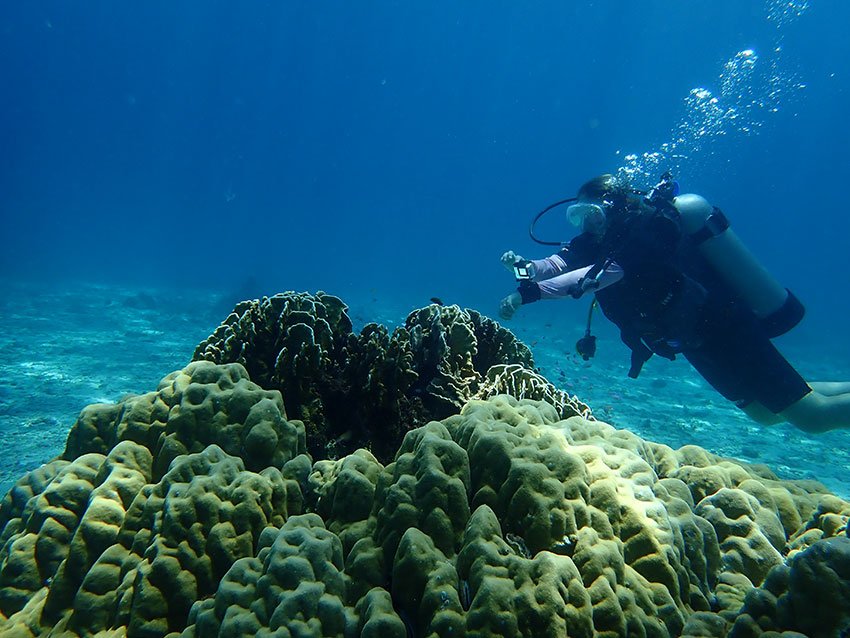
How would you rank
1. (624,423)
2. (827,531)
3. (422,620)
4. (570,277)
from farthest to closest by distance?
1. (624,423)
2. (570,277)
3. (827,531)
4. (422,620)

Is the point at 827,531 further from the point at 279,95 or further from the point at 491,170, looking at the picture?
the point at 491,170

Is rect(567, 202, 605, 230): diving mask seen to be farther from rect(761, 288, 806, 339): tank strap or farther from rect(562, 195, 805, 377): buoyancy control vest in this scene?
rect(761, 288, 806, 339): tank strap

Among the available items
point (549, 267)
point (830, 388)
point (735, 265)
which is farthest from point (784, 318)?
point (549, 267)

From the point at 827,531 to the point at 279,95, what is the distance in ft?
501

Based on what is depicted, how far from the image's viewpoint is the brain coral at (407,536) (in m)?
2.03

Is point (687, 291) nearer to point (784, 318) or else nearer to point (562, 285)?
point (562, 285)

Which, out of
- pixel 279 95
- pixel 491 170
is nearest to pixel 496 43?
pixel 491 170

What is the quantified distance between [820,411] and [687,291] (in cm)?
353

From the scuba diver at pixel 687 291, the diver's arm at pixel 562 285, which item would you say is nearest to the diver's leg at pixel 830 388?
the scuba diver at pixel 687 291

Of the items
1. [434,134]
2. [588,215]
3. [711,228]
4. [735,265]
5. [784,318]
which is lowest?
[784,318]

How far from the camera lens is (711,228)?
7.67m

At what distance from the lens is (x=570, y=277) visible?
600cm

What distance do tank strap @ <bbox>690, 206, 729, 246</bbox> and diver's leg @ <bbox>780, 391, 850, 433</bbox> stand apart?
329 cm

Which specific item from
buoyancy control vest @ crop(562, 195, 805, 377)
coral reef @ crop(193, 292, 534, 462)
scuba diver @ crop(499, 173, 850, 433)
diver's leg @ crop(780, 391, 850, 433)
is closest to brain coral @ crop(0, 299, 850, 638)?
coral reef @ crop(193, 292, 534, 462)
